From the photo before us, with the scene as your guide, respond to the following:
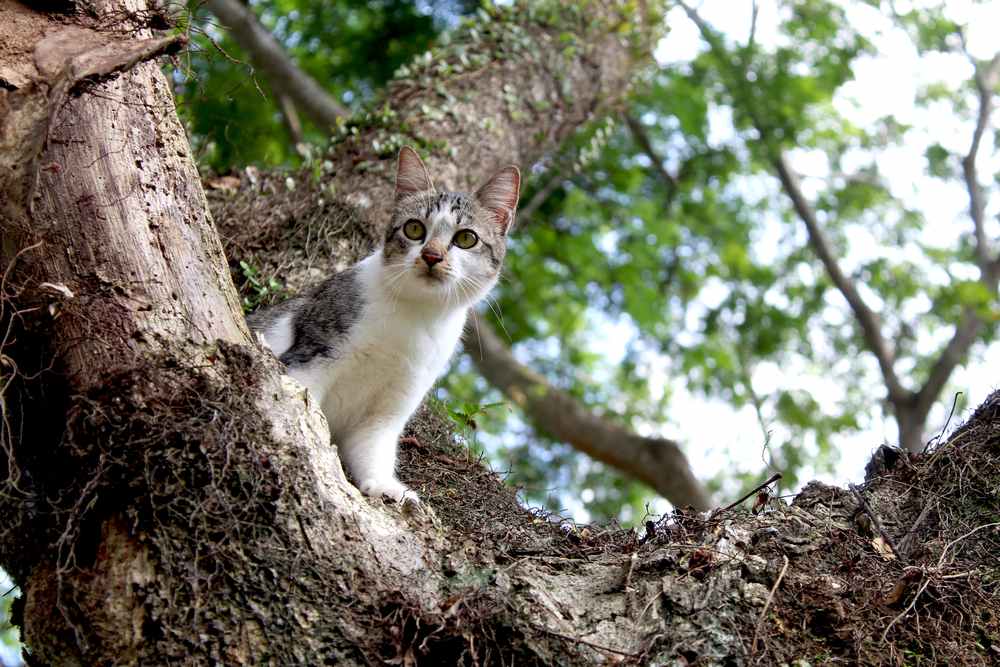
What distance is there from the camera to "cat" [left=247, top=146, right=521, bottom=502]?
4.03 metres

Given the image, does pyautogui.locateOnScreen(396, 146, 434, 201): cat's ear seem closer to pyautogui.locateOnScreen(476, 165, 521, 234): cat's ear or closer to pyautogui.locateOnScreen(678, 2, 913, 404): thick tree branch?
pyautogui.locateOnScreen(476, 165, 521, 234): cat's ear

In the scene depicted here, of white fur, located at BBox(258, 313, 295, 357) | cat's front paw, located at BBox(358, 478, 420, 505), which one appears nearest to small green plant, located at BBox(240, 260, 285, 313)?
white fur, located at BBox(258, 313, 295, 357)

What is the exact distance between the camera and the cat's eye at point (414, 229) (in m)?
4.39

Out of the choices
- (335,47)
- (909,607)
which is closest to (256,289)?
(909,607)

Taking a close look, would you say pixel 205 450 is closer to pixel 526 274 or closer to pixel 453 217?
pixel 453 217

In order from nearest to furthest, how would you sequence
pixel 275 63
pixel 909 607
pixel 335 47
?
pixel 909 607 < pixel 275 63 < pixel 335 47

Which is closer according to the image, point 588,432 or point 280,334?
point 280,334

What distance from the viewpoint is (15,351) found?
2.83 meters

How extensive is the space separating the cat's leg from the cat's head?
62 cm

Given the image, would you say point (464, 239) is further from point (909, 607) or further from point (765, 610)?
point (909, 607)

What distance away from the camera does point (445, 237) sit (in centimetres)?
436

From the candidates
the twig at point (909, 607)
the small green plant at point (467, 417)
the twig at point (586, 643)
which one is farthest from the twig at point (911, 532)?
the small green plant at point (467, 417)

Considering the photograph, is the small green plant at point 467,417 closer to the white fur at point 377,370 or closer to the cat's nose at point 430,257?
the white fur at point 377,370

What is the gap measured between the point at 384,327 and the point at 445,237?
560mm
